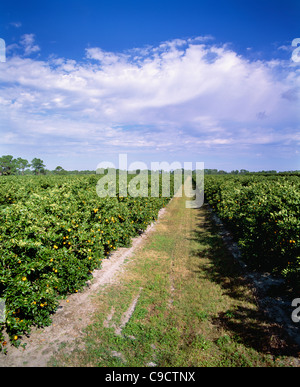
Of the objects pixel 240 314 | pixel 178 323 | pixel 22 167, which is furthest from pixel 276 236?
pixel 22 167

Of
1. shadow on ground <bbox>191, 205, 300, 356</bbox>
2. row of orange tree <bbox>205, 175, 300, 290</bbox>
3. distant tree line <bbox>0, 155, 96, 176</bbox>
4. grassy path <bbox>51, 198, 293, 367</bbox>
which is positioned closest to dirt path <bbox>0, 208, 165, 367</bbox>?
grassy path <bbox>51, 198, 293, 367</bbox>

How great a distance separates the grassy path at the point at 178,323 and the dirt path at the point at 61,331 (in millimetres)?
229

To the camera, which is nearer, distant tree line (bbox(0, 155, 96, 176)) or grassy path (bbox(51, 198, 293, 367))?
grassy path (bbox(51, 198, 293, 367))

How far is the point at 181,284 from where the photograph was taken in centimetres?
718

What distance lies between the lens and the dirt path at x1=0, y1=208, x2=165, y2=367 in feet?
13.3

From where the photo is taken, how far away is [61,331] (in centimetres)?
485

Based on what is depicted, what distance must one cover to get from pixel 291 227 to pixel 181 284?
3.97 metres

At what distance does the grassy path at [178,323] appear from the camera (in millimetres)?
4234

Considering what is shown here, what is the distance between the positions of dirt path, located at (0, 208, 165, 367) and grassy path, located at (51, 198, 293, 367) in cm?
23

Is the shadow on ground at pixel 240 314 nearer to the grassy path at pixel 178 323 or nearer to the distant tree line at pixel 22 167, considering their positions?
the grassy path at pixel 178 323

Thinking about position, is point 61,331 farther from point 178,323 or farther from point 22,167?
point 22,167

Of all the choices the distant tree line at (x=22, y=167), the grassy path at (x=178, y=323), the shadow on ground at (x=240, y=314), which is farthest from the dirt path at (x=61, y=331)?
the distant tree line at (x=22, y=167)

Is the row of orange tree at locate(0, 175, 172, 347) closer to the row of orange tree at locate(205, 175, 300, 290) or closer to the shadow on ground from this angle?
the shadow on ground
